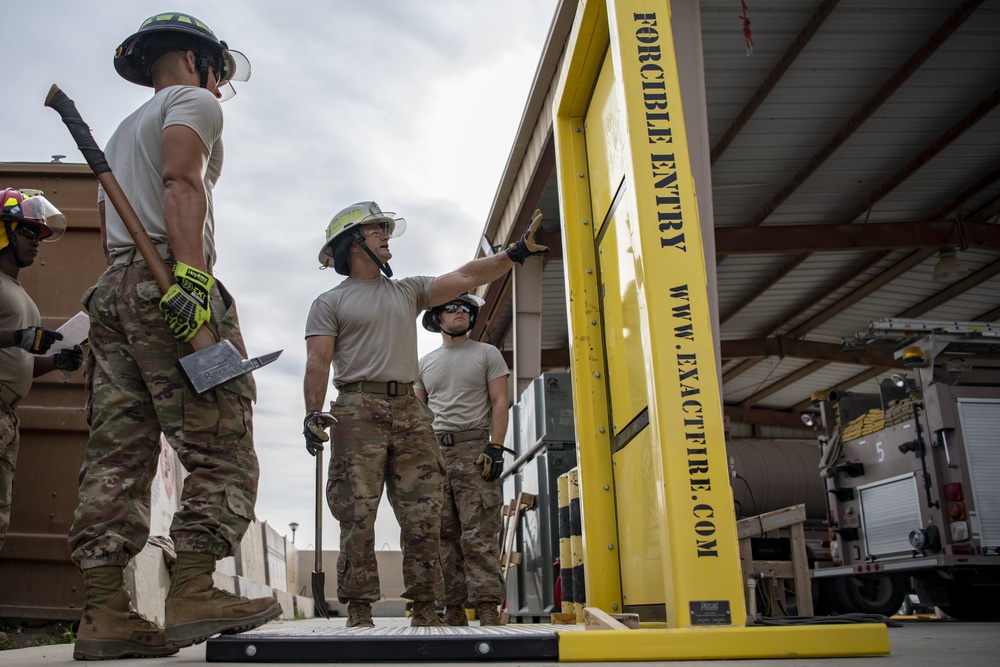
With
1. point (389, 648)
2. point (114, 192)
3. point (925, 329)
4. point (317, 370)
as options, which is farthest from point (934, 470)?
point (114, 192)

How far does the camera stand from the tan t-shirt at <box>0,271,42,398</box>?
4707 mm

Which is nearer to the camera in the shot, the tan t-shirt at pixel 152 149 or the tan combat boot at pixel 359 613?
the tan t-shirt at pixel 152 149

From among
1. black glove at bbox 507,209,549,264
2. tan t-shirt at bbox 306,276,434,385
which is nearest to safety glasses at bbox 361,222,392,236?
tan t-shirt at bbox 306,276,434,385

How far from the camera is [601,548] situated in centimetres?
395

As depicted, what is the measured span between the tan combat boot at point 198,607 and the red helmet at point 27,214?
3.03 metres

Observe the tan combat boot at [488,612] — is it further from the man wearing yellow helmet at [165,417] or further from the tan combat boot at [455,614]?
the man wearing yellow helmet at [165,417]

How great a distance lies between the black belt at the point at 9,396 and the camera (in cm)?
468

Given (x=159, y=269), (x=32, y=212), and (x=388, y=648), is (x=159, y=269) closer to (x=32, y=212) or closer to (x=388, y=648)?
(x=388, y=648)

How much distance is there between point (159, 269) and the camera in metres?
2.94

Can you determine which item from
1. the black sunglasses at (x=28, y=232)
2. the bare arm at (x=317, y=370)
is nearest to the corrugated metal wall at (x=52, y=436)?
the black sunglasses at (x=28, y=232)

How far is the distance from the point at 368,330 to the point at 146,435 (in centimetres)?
157

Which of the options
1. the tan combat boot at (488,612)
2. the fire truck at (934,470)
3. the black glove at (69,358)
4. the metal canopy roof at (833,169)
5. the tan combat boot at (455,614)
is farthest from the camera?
the metal canopy roof at (833,169)

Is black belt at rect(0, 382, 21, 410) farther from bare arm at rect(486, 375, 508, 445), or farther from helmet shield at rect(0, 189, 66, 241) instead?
bare arm at rect(486, 375, 508, 445)

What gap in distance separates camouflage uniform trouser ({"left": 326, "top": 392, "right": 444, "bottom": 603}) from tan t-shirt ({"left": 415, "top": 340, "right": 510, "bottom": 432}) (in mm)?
1461
